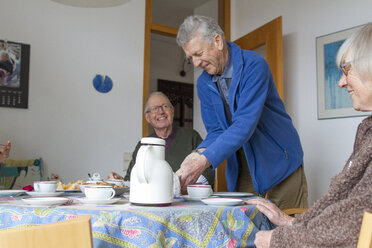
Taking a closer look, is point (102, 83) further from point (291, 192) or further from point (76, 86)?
point (291, 192)

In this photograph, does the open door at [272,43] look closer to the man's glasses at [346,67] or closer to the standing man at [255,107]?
the standing man at [255,107]

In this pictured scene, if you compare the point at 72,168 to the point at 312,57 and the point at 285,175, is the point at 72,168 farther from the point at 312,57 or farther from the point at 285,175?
the point at 312,57

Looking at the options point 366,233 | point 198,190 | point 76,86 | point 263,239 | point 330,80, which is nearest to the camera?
point 366,233

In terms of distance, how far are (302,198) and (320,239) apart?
103cm

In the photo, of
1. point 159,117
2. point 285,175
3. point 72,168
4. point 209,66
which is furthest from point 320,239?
point 72,168

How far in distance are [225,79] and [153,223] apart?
3.63 feet

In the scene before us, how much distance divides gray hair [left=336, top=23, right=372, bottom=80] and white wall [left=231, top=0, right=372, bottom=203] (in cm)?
218

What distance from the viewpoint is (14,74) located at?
2982 mm

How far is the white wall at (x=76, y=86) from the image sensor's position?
9.95ft

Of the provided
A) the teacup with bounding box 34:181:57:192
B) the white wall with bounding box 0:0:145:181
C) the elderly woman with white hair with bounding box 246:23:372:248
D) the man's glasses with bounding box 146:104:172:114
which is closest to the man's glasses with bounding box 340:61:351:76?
the elderly woman with white hair with bounding box 246:23:372:248

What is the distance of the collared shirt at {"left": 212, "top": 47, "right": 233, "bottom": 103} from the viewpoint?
1830mm

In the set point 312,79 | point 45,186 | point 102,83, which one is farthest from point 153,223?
point 312,79

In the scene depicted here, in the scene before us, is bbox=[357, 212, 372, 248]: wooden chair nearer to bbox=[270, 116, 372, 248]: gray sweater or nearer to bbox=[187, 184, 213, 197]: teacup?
bbox=[270, 116, 372, 248]: gray sweater

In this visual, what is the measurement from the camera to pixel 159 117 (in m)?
2.64
